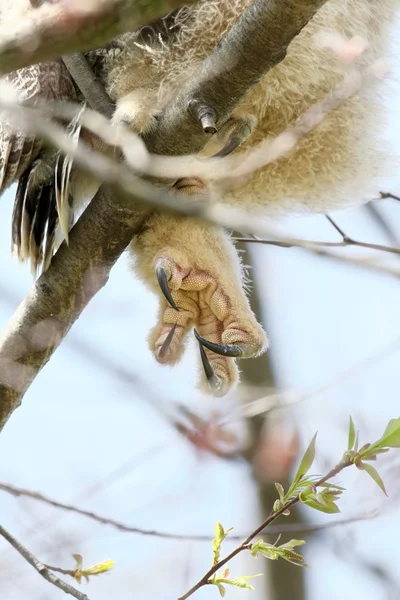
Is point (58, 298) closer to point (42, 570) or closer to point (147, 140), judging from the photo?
point (147, 140)

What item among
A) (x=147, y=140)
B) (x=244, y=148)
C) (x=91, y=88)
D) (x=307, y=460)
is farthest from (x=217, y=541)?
(x=91, y=88)

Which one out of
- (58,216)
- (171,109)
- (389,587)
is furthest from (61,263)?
(389,587)

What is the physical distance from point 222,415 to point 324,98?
1.01 metres

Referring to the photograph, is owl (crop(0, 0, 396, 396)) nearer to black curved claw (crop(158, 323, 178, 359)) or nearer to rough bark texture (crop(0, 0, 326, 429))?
black curved claw (crop(158, 323, 178, 359))

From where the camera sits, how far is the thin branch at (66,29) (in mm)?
1442

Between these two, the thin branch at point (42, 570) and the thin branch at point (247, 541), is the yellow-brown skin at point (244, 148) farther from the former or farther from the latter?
the thin branch at point (42, 570)

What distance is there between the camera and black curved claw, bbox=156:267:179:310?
8.66 feet

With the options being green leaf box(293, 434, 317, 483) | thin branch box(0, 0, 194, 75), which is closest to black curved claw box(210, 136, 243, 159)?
green leaf box(293, 434, 317, 483)

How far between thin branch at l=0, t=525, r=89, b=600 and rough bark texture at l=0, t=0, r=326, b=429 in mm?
532

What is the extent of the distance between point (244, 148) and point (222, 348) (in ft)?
2.10

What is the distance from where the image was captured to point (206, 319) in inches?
110

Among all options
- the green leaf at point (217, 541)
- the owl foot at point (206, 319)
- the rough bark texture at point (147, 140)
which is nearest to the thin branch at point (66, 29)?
the rough bark texture at point (147, 140)

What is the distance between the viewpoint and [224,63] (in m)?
2.09

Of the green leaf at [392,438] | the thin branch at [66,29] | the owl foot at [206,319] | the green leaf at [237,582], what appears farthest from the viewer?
the owl foot at [206,319]
